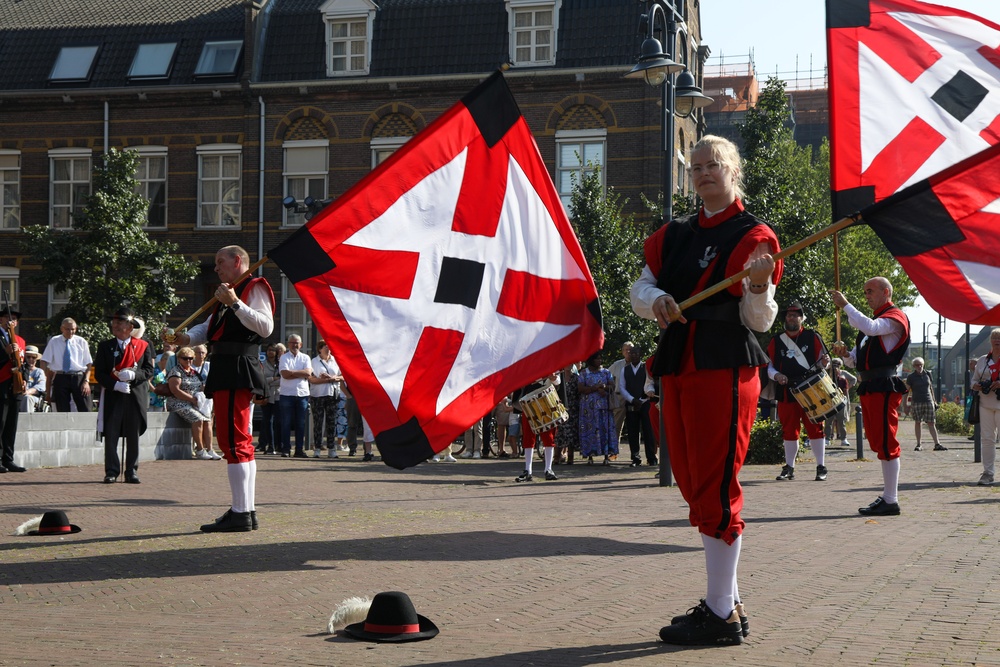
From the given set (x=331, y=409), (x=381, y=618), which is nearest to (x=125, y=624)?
(x=381, y=618)

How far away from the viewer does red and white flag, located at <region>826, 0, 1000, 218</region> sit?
729 cm

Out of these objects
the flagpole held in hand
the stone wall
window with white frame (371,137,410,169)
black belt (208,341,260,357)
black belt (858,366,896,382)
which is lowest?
the stone wall

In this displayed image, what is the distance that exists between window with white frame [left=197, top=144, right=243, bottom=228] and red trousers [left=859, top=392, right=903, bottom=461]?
28528 mm

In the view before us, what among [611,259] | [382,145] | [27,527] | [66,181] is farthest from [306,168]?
[27,527]

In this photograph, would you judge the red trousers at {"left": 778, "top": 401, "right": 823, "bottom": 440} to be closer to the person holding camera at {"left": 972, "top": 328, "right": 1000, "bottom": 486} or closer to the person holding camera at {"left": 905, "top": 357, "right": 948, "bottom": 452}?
the person holding camera at {"left": 972, "top": 328, "right": 1000, "bottom": 486}

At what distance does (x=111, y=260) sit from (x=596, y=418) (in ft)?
58.6

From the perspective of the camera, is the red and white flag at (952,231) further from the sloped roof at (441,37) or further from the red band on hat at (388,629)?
the sloped roof at (441,37)

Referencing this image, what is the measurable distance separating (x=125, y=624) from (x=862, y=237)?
48748mm

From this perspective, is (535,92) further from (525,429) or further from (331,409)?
(525,429)

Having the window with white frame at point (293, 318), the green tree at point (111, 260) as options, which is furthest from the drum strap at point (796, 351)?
the window with white frame at point (293, 318)

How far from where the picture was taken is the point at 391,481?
49.3 feet

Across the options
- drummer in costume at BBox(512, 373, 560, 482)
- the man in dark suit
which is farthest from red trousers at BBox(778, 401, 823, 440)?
the man in dark suit

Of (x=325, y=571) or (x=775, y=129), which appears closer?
(x=325, y=571)

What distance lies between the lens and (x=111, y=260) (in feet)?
104
